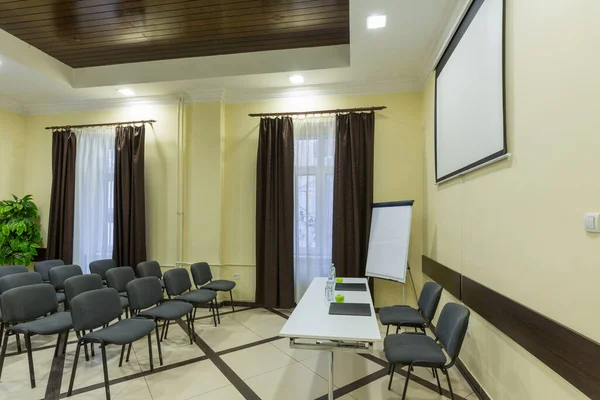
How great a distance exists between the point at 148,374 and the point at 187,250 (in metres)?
2.28

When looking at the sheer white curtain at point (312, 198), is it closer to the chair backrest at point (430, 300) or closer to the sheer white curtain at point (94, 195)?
the chair backrest at point (430, 300)

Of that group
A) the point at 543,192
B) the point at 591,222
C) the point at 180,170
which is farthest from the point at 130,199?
the point at 591,222

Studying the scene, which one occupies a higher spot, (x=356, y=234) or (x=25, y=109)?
(x=25, y=109)

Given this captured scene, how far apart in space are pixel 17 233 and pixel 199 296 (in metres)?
3.38

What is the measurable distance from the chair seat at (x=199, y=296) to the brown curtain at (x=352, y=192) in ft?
5.57

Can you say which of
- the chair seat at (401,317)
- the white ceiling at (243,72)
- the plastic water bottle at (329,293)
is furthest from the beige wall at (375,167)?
the plastic water bottle at (329,293)

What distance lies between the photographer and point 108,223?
5.17 metres

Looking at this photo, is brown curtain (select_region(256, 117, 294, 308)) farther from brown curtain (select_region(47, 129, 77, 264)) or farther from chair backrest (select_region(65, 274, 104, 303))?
brown curtain (select_region(47, 129, 77, 264))

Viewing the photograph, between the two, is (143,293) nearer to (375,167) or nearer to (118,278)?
(118,278)

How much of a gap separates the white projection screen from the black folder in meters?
1.39

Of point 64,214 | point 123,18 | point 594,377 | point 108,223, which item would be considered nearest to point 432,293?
point 594,377

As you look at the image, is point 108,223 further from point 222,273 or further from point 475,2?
point 475,2

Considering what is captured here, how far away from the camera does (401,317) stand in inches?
118

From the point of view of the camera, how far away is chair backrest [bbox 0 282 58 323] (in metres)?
2.81
